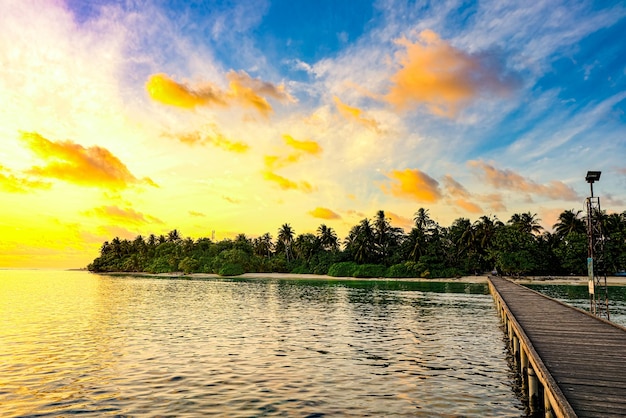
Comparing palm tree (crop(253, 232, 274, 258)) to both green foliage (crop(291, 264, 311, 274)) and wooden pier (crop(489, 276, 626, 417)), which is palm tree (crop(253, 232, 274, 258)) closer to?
green foliage (crop(291, 264, 311, 274))

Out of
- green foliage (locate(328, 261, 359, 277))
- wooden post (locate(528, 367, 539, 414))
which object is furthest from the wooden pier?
green foliage (locate(328, 261, 359, 277))

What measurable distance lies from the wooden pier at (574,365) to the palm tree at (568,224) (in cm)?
9371

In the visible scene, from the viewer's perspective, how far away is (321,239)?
14100 centimetres

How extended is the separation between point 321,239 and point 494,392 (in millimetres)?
126525

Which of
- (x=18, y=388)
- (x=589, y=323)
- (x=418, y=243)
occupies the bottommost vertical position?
(x=18, y=388)

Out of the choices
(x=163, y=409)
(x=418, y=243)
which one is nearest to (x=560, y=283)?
(x=418, y=243)

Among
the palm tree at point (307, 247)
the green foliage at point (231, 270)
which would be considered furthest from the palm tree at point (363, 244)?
the green foliage at point (231, 270)

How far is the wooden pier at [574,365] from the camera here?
9.07 m

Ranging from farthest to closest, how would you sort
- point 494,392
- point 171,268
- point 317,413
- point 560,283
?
1. point 171,268
2. point 560,283
3. point 494,392
4. point 317,413

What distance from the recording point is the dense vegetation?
97000 mm

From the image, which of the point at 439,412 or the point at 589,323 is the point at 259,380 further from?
the point at 589,323

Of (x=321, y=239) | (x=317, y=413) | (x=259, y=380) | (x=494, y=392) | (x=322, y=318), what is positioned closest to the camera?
(x=317, y=413)

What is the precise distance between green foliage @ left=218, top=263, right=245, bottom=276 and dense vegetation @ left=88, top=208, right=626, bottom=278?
0.32 metres

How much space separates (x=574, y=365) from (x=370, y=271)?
107m
